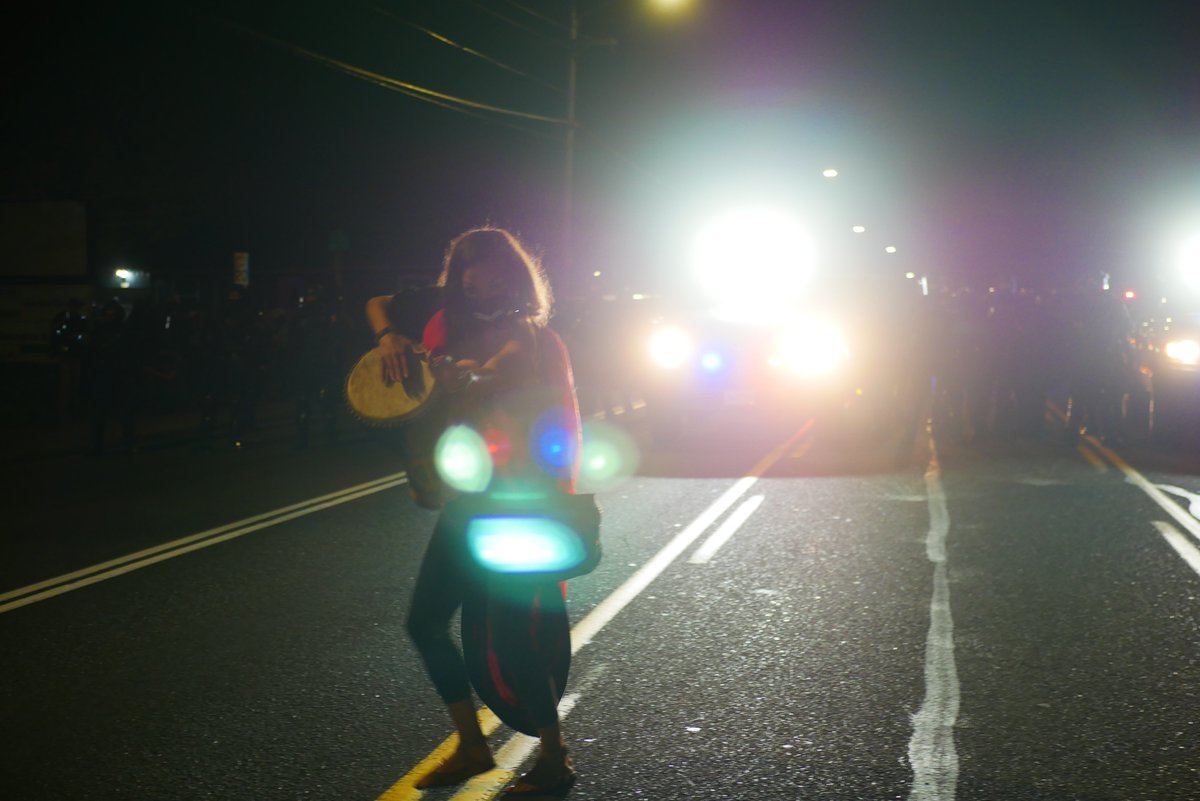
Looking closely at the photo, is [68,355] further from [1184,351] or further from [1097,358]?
[1184,351]

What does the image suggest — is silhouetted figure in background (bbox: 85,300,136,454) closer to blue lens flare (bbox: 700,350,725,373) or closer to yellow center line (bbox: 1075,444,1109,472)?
blue lens flare (bbox: 700,350,725,373)

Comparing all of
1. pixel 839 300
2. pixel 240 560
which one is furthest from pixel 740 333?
pixel 240 560

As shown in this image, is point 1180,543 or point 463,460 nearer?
point 463,460

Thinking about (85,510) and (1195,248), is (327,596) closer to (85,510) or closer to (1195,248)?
(85,510)

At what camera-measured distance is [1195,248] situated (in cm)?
3094

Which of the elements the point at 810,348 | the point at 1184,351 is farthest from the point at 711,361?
the point at 1184,351

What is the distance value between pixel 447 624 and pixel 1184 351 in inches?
611

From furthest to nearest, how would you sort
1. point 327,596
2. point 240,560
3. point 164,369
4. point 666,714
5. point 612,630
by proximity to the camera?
point 164,369, point 240,560, point 327,596, point 612,630, point 666,714

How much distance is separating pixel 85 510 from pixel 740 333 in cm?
1015

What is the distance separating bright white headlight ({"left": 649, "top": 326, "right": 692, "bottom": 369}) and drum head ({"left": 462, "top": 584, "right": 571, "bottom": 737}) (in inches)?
557

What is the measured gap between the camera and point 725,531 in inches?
411

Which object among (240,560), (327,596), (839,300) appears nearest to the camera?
(327,596)

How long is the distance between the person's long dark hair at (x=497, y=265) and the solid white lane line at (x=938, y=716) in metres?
1.94

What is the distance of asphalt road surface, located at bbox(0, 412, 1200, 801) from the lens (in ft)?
16.2
